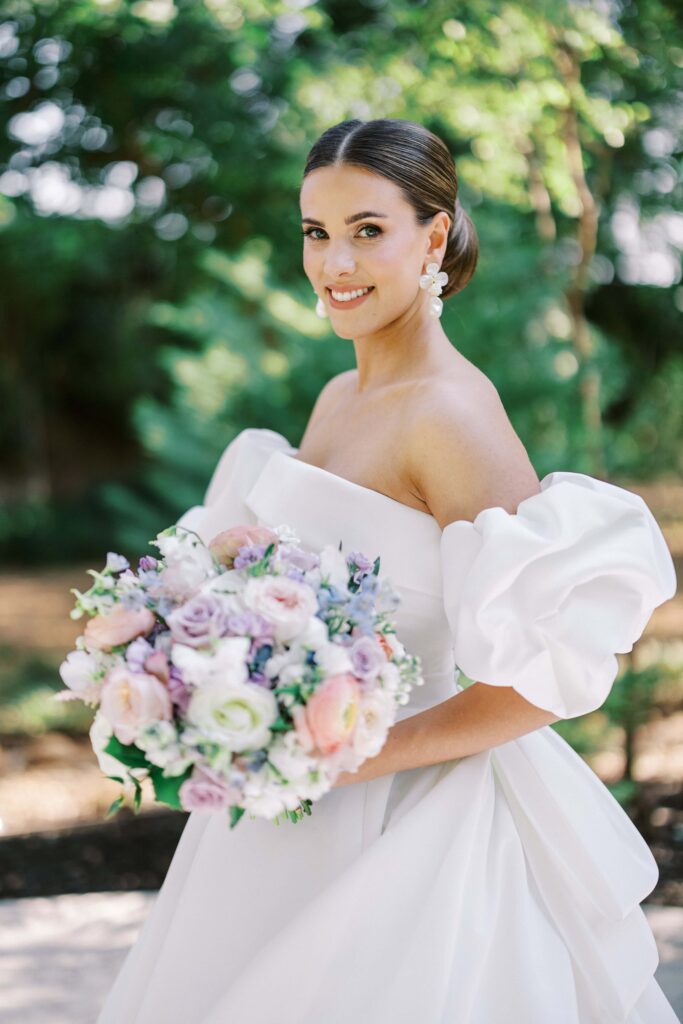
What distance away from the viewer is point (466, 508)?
5.88 feet

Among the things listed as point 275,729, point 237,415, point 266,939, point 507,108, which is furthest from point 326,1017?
point 237,415

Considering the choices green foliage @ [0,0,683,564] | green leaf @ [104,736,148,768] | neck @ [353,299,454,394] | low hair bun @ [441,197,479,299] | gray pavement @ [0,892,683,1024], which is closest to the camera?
green leaf @ [104,736,148,768]

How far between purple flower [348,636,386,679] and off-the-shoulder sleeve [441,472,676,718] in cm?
19

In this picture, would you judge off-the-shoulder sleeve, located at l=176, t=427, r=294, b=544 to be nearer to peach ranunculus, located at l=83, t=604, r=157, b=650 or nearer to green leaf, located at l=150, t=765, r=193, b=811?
peach ranunculus, located at l=83, t=604, r=157, b=650

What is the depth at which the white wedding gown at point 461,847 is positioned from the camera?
1.69m

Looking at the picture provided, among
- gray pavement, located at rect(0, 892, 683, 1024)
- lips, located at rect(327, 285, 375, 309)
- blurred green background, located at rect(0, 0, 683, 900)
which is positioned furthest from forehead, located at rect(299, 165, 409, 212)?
gray pavement, located at rect(0, 892, 683, 1024)

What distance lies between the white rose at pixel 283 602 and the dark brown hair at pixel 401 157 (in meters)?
0.85

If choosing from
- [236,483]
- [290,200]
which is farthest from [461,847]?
[290,200]

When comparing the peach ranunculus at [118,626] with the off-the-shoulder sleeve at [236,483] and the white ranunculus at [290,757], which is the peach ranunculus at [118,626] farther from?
the off-the-shoulder sleeve at [236,483]

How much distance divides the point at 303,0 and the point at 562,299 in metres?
1.89

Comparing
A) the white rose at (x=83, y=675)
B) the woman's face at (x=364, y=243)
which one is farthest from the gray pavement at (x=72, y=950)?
the woman's face at (x=364, y=243)

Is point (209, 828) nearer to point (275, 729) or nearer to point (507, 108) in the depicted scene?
point (275, 729)

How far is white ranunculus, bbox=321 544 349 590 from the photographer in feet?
5.42

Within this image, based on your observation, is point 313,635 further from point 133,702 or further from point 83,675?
point 83,675
